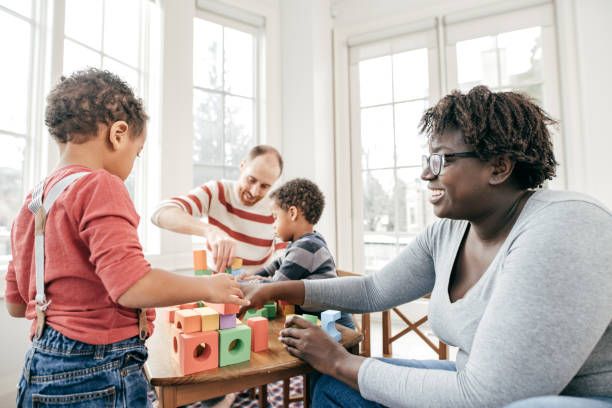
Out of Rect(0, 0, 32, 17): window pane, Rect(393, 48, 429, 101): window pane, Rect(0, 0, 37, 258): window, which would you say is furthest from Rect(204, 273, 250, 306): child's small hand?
Rect(393, 48, 429, 101): window pane

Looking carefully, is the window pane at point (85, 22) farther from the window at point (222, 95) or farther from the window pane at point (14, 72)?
the window at point (222, 95)

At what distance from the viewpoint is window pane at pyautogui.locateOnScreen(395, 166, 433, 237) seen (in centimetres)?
379

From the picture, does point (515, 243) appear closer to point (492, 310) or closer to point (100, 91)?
point (492, 310)

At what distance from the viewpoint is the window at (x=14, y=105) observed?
7.64ft

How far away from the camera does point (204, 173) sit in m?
3.56

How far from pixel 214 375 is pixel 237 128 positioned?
3129 millimetres

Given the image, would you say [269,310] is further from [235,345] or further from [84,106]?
[84,106]

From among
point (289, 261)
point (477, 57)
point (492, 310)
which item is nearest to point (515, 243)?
point (492, 310)

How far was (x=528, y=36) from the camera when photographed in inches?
133

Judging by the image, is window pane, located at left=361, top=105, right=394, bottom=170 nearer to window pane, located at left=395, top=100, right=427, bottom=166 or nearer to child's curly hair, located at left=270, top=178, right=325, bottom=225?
window pane, located at left=395, top=100, right=427, bottom=166

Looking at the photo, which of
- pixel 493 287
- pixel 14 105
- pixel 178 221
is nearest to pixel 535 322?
pixel 493 287

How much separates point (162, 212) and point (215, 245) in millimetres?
598

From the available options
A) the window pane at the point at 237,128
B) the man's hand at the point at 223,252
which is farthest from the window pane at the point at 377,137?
the man's hand at the point at 223,252

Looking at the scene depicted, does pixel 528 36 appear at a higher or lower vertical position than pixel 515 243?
higher
